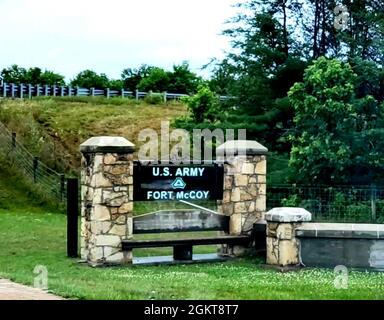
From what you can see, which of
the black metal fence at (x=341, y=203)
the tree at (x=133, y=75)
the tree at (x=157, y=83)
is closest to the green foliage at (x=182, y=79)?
the tree at (x=157, y=83)

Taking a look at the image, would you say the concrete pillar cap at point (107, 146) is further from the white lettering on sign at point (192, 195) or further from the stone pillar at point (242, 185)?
the stone pillar at point (242, 185)

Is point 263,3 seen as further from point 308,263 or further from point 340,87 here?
point 308,263

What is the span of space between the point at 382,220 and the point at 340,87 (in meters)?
4.65

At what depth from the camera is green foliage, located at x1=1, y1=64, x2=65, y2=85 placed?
2082 inches

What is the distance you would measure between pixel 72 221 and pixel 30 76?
40726mm

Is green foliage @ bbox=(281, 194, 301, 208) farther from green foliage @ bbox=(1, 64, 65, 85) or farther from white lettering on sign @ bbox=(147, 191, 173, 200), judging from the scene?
green foliage @ bbox=(1, 64, 65, 85)

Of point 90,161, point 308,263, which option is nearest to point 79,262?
point 90,161

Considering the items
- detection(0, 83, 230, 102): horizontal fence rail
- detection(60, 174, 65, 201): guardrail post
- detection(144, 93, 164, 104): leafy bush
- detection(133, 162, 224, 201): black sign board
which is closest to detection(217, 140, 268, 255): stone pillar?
detection(133, 162, 224, 201): black sign board

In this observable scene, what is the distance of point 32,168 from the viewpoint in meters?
25.7

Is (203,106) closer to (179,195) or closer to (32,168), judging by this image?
(32,168)

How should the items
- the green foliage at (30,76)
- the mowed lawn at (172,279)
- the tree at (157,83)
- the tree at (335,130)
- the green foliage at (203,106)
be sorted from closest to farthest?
the mowed lawn at (172,279), the tree at (335,130), the green foliage at (203,106), the tree at (157,83), the green foliage at (30,76)

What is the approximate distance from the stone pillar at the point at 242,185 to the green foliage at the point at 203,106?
13.1 m

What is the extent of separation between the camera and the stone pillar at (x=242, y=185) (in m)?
14.5

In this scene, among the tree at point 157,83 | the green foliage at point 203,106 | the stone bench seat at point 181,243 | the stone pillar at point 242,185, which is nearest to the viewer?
the stone bench seat at point 181,243
